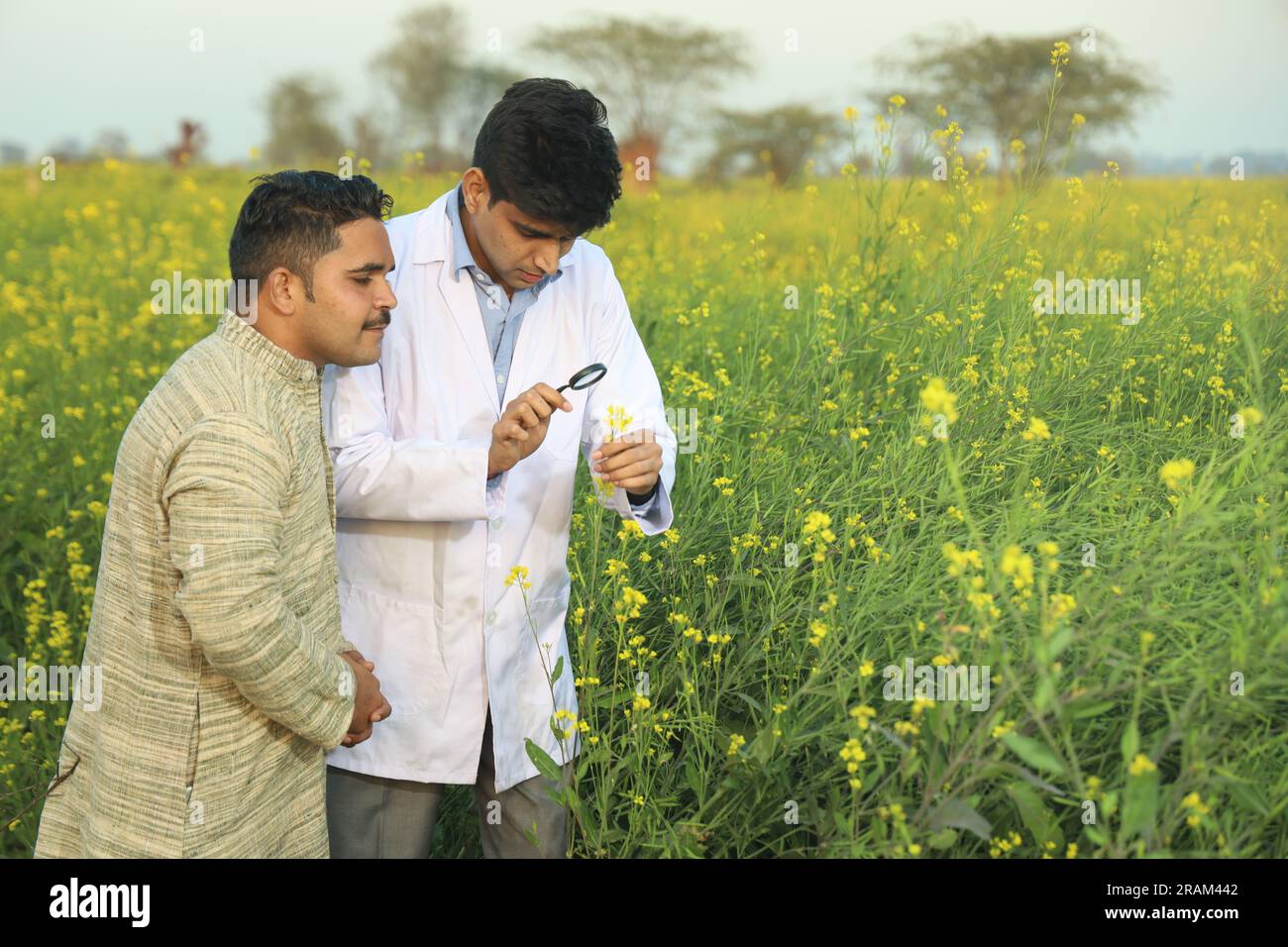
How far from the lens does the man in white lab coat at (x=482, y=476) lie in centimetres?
174

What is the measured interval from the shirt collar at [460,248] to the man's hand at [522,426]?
0.30 meters

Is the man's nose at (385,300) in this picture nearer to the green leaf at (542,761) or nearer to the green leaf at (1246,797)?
the green leaf at (542,761)

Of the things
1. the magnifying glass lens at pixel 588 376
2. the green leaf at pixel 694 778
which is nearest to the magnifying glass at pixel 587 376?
the magnifying glass lens at pixel 588 376

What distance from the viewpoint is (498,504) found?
1.83 meters

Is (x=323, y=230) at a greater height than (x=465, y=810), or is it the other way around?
(x=323, y=230)

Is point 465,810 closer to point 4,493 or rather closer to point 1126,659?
point 1126,659

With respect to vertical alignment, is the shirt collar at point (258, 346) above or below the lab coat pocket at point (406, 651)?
above

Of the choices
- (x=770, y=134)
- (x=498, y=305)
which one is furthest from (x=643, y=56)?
(x=498, y=305)

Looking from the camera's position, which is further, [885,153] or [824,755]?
[885,153]

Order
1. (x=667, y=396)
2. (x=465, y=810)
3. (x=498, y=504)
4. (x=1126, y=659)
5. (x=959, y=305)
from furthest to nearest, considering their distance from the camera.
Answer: (x=667, y=396), (x=959, y=305), (x=465, y=810), (x=498, y=504), (x=1126, y=659)

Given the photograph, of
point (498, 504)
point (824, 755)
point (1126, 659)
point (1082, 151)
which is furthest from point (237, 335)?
point (1082, 151)

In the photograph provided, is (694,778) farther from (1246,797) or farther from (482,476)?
Answer: (1246,797)

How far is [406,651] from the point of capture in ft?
5.96

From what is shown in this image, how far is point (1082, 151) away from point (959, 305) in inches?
29.7
